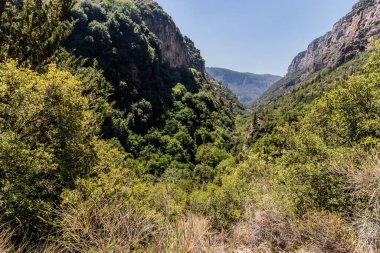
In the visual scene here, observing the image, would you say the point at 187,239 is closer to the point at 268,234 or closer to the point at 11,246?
the point at 11,246

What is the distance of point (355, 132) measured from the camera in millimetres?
14531

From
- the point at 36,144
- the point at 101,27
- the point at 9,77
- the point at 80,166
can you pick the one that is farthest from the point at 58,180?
the point at 101,27

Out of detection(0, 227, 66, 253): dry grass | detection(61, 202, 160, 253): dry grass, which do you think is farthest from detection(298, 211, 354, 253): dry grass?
detection(0, 227, 66, 253): dry grass

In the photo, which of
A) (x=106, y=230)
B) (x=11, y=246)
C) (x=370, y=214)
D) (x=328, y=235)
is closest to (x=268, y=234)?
(x=328, y=235)

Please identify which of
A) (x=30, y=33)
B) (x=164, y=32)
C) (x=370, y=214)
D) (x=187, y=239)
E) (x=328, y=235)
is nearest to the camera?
(x=187, y=239)

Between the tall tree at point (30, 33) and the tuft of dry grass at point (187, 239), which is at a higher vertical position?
the tall tree at point (30, 33)

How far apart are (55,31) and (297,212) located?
57.4 ft

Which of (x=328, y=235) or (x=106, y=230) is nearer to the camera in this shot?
(x=106, y=230)

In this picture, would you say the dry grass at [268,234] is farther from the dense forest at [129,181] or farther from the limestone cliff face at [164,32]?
the limestone cliff face at [164,32]

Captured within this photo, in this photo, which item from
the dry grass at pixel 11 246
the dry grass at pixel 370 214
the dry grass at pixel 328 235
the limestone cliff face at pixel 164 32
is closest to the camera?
the dry grass at pixel 11 246

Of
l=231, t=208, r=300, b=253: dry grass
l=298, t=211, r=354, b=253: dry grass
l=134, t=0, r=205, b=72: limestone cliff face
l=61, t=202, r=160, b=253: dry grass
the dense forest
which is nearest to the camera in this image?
l=61, t=202, r=160, b=253: dry grass

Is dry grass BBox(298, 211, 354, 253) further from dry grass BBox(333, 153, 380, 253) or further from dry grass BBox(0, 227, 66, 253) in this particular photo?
dry grass BBox(0, 227, 66, 253)

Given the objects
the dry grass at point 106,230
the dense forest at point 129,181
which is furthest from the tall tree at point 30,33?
the dry grass at point 106,230

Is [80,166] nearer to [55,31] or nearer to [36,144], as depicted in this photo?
[36,144]
